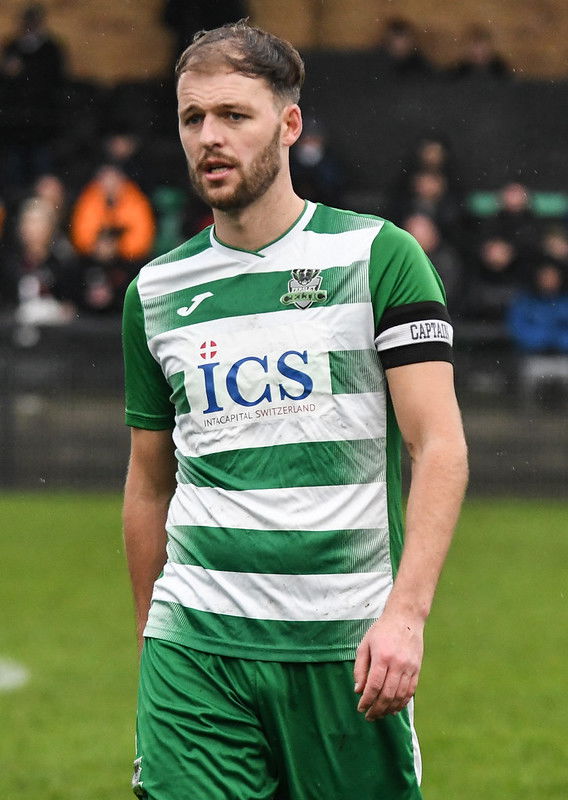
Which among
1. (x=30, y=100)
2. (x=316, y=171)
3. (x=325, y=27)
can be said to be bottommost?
(x=316, y=171)

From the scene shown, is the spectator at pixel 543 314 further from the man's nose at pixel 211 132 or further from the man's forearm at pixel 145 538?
the man's nose at pixel 211 132

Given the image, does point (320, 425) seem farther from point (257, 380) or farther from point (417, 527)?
point (417, 527)

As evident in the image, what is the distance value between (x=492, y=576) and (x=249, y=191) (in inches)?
321

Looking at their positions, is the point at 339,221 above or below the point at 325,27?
below

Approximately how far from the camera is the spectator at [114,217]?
1650cm

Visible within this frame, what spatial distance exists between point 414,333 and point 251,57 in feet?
2.36

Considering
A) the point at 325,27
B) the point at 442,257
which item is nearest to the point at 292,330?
the point at 442,257

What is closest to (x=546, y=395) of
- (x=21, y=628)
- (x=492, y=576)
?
(x=492, y=576)

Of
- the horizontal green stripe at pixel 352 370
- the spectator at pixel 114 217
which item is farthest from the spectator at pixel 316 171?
the horizontal green stripe at pixel 352 370

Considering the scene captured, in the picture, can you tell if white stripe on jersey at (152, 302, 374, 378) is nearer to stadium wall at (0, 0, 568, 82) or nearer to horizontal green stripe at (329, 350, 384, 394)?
horizontal green stripe at (329, 350, 384, 394)

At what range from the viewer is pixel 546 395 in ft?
47.5

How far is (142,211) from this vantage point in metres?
16.5

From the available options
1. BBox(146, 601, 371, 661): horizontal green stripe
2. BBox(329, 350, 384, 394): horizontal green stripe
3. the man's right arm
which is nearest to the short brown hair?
BBox(329, 350, 384, 394): horizontal green stripe

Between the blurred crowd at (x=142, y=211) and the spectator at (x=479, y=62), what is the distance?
24 mm
